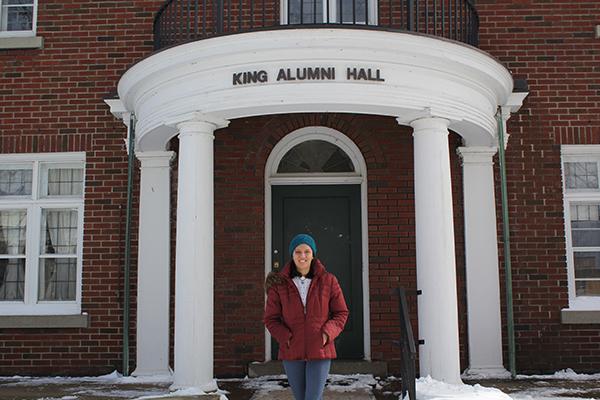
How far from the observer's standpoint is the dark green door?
8.83 meters

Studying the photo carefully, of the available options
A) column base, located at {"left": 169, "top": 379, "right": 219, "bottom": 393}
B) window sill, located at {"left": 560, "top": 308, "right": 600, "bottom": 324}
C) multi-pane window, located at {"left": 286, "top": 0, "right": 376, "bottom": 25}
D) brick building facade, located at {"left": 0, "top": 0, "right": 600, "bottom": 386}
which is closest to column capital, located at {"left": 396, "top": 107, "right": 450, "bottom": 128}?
brick building facade, located at {"left": 0, "top": 0, "right": 600, "bottom": 386}

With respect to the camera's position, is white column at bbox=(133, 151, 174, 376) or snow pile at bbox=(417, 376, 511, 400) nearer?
snow pile at bbox=(417, 376, 511, 400)

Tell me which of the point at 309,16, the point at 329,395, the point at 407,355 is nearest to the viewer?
the point at 407,355

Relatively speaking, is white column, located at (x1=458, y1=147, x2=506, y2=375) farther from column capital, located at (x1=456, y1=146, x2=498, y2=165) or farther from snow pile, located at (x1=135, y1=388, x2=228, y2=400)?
snow pile, located at (x1=135, y1=388, x2=228, y2=400)

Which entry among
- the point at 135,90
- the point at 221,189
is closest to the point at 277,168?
the point at 221,189

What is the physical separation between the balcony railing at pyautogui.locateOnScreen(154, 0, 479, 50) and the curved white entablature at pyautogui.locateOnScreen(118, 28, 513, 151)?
3.07 feet

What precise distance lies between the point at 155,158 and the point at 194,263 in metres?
2.31

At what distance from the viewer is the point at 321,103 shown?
6.87m

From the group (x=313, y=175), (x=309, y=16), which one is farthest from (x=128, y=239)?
(x=309, y=16)

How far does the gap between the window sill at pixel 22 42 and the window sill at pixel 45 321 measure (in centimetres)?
346

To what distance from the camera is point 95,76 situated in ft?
30.2

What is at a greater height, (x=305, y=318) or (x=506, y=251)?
(x=506, y=251)

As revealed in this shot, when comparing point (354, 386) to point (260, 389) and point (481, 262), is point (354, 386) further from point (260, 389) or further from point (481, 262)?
point (481, 262)

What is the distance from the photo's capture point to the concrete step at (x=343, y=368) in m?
8.31
